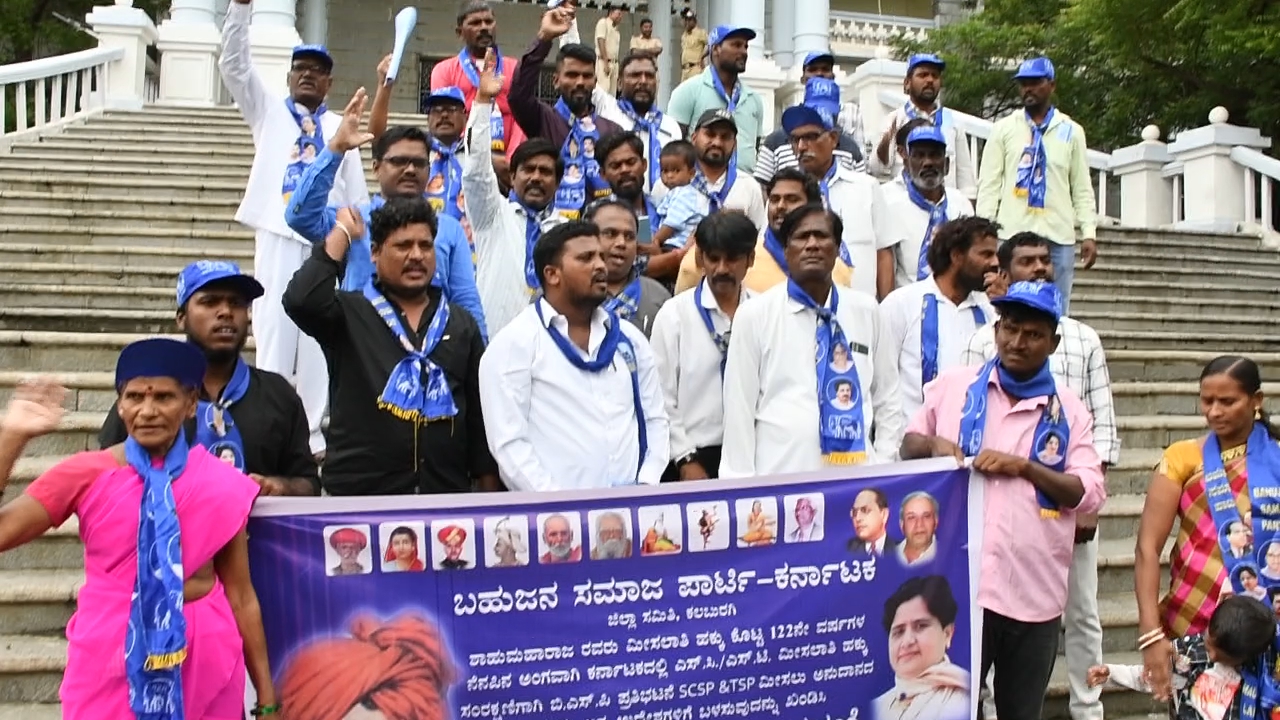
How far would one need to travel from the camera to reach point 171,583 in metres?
2.97

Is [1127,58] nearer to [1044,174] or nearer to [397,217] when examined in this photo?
[1044,174]

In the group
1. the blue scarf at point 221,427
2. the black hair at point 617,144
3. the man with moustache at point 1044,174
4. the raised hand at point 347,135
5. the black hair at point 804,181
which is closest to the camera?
the blue scarf at point 221,427

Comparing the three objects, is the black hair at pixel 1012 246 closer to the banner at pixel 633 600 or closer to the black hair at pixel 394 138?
the banner at pixel 633 600

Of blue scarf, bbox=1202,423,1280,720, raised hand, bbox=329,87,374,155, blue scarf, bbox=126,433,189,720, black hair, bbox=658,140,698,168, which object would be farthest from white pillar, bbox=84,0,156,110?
blue scarf, bbox=1202,423,1280,720

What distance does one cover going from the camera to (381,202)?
475cm

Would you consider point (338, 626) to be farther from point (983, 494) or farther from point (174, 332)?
point (174, 332)

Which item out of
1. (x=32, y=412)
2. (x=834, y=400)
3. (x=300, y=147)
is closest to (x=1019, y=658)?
(x=834, y=400)

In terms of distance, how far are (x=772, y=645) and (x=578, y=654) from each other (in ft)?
2.17

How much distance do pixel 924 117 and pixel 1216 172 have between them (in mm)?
5954

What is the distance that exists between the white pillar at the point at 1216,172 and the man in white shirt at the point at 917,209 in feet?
24.4

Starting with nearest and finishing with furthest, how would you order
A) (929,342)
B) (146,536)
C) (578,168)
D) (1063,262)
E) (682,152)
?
(146,536)
(929,342)
(682,152)
(578,168)
(1063,262)

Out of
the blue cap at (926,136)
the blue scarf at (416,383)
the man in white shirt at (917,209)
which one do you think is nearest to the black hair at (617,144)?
the man in white shirt at (917,209)

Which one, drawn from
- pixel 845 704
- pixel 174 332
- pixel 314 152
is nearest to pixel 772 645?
pixel 845 704

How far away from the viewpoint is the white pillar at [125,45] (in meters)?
15.1
